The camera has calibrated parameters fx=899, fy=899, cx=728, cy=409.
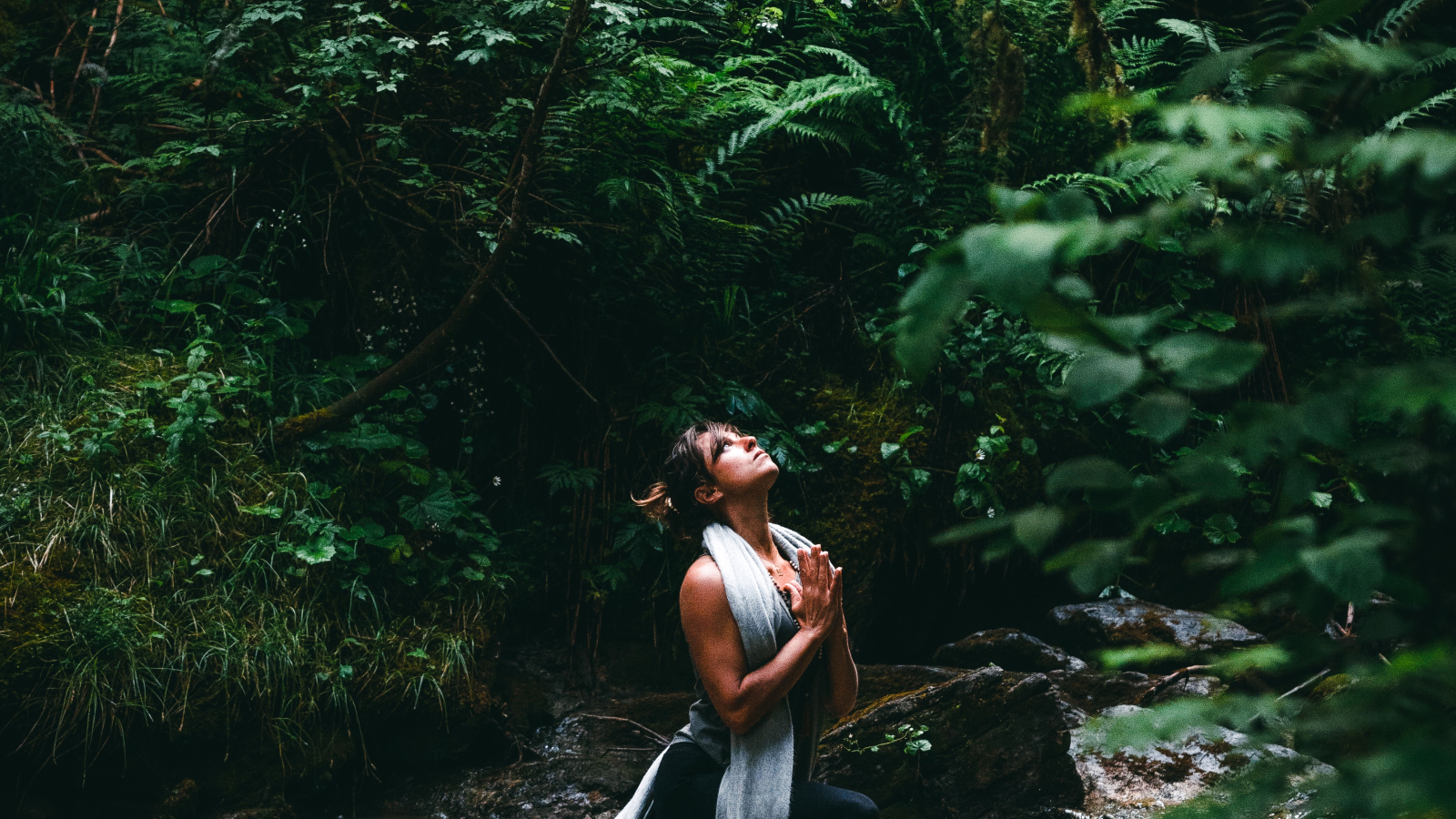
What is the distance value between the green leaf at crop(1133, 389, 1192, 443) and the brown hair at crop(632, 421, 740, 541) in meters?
2.23

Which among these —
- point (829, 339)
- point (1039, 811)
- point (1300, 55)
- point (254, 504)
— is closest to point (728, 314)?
point (829, 339)

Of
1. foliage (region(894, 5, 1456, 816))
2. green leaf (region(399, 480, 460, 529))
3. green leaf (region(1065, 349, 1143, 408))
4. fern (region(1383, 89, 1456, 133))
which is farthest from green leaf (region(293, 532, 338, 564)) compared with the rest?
fern (region(1383, 89, 1456, 133))

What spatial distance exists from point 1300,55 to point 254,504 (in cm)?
415

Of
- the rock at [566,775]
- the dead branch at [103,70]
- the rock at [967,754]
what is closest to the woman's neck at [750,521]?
the rock at [967,754]

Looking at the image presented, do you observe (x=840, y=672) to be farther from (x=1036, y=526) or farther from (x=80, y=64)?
(x=80, y=64)

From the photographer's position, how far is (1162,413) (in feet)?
2.31

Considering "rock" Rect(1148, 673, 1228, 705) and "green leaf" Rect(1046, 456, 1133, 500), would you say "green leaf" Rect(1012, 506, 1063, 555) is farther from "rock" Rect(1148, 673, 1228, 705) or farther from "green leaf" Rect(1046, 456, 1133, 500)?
"rock" Rect(1148, 673, 1228, 705)

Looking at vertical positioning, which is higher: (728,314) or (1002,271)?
(1002,271)

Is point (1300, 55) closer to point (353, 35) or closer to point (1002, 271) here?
point (1002, 271)

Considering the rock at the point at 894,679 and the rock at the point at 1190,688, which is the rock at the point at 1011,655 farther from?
the rock at the point at 1190,688

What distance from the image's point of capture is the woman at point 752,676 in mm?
2480

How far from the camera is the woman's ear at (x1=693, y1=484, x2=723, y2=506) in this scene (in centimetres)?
290

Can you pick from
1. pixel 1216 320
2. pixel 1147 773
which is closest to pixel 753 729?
pixel 1147 773

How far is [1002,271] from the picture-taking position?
0.61 m
